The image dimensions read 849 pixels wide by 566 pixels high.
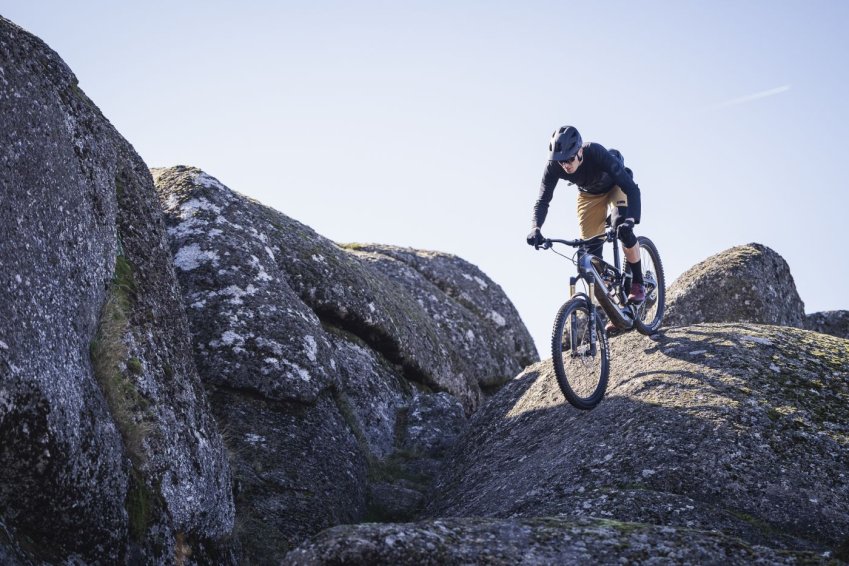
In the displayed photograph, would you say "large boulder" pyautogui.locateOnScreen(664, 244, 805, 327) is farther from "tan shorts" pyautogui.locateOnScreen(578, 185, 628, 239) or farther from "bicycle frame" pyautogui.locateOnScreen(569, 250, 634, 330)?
"bicycle frame" pyautogui.locateOnScreen(569, 250, 634, 330)

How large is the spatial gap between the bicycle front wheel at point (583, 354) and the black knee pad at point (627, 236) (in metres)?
2.00

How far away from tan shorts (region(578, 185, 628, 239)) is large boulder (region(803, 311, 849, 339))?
14.4 metres

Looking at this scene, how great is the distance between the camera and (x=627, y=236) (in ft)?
49.6

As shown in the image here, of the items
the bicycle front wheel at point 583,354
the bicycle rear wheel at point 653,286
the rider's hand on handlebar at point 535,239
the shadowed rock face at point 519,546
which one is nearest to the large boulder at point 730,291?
the bicycle rear wheel at point 653,286

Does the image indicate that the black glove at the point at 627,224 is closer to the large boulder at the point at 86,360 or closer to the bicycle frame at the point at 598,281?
the bicycle frame at the point at 598,281

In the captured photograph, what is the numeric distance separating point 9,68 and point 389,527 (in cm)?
651

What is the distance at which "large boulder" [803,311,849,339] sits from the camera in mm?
27047

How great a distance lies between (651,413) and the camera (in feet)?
40.2

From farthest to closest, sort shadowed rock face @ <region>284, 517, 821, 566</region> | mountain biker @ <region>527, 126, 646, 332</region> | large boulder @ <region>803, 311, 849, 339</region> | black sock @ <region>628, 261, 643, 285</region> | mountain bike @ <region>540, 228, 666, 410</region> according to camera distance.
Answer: large boulder @ <region>803, 311, 849, 339</region> → black sock @ <region>628, 261, 643, 285</region> → mountain biker @ <region>527, 126, 646, 332</region> → mountain bike @ <region>540, 228, 666, 410</region> → shadowed rock face @ <region>284, 517, 821, 566</region>

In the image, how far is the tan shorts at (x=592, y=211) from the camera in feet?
51.8

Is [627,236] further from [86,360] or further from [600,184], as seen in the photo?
[86,360]

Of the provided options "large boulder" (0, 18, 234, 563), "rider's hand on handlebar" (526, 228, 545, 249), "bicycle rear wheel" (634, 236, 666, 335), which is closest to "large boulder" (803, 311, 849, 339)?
"bicycle rear wheel" (634, 236, 666, 335)

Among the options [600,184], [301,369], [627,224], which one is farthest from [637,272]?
[301,369]

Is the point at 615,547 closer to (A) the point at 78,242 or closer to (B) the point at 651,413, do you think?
(B) the point at 651,413
